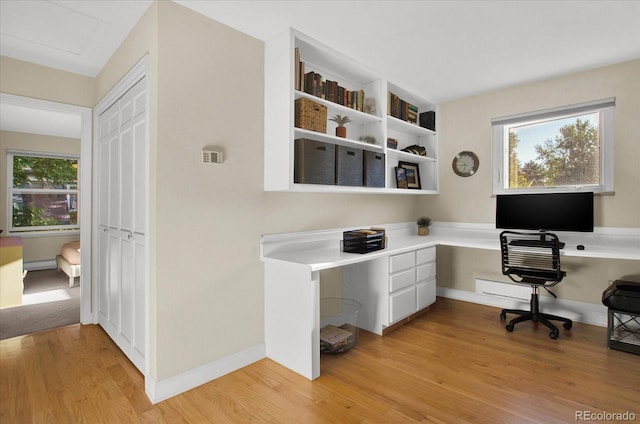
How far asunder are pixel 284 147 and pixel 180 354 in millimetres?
1543

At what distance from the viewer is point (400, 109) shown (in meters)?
3.59

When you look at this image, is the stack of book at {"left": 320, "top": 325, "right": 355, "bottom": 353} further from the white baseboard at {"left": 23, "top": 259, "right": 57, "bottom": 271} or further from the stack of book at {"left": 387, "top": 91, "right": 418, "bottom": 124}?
the white baseboard at {"left": 23, "top": 259, "right": 57, "bottom": 271}

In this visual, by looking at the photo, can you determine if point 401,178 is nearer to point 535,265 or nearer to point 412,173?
point 412,173

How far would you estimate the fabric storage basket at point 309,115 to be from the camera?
8.18ft

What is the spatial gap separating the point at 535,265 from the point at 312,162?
2.29 metres

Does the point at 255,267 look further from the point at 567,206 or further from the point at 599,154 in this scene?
the point at 599,154

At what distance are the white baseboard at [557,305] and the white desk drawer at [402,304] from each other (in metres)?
1.12

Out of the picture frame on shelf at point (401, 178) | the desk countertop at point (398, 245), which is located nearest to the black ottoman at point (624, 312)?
the desk countertop at point (398, 245)

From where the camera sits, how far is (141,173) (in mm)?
2236

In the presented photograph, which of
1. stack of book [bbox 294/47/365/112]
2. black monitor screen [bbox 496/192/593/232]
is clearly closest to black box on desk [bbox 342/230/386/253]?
stack of book [bbox 294/47/365/112]

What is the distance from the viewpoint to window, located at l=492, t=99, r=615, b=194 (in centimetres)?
316

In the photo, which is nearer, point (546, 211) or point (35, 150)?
point (546, 211)

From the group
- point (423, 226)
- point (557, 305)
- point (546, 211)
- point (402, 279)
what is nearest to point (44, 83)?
point (402, 279)

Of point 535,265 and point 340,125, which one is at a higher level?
point 340,125
